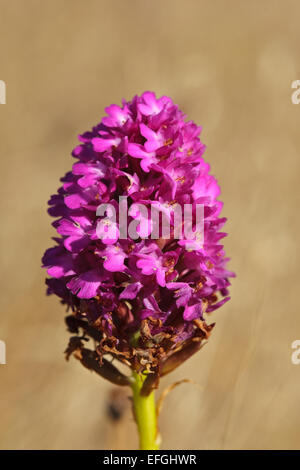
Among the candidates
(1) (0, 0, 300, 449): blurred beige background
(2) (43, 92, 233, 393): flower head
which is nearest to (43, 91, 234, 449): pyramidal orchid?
(2) (43, 92, 233, 393): flower head

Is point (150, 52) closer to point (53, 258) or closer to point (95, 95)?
point (95, 95)

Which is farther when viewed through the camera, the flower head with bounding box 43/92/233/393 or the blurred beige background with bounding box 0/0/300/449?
the blurred beige background with bounding box 0/0/300/449

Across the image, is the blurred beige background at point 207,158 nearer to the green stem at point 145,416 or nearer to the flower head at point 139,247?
the green stem at point 145,416

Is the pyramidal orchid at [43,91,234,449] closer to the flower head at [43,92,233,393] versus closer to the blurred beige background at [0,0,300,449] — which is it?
the flower head at [43,92,233,393]

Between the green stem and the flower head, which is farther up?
the flower head

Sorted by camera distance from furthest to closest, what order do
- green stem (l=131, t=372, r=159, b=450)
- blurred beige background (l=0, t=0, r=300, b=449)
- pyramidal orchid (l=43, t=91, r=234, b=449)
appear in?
1. blurred beige background (l=0, t=0, r=300, b=449)
2. green stem (l=131, t=372, r=159, b=450)
3. pyramidal orchid (l=43, t=91, r=234, b=449)

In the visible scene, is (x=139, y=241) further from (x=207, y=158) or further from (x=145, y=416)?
(x=207, y=158)

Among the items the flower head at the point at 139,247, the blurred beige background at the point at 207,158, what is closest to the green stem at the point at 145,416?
the flower head at the point at 139,247
